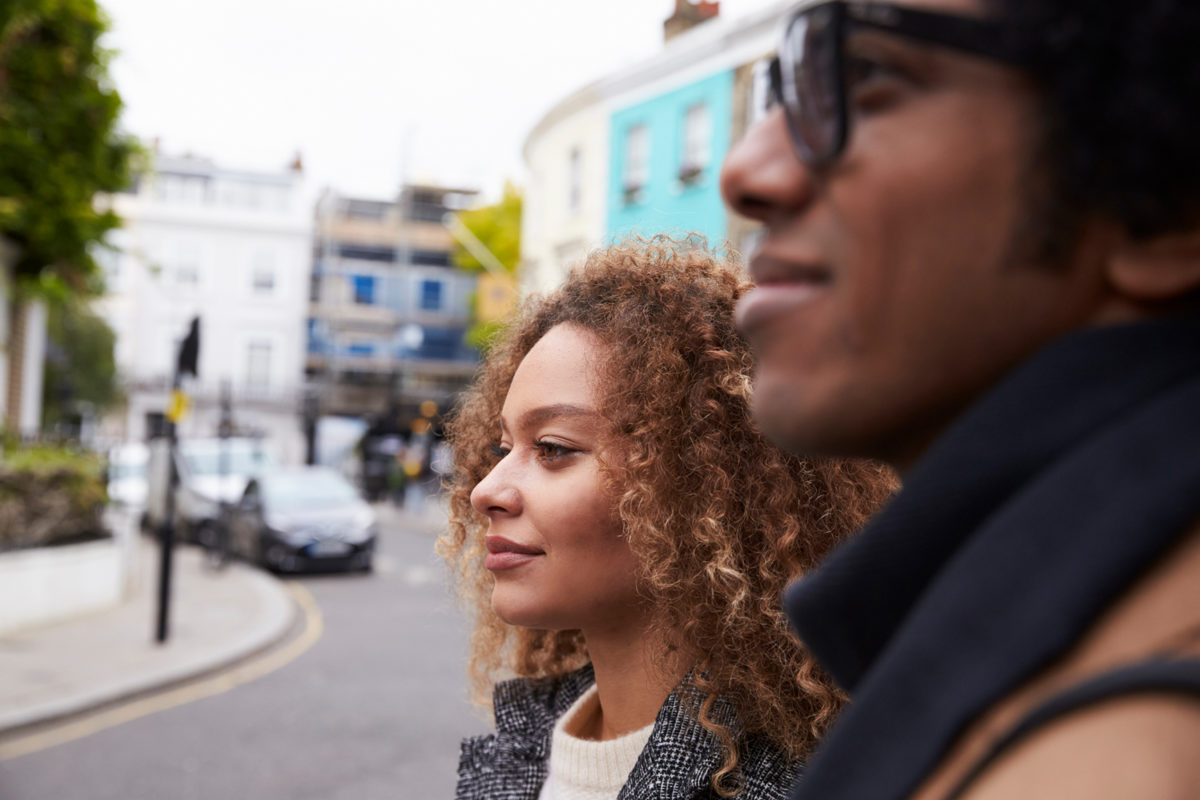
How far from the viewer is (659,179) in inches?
781

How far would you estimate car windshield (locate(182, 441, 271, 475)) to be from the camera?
61.2 feet

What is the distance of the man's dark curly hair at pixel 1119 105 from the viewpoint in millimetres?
552

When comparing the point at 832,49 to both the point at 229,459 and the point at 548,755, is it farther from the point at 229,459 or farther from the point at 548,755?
the point at 229,459

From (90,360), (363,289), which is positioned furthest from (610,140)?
(363,289)

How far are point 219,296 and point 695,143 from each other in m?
28.5

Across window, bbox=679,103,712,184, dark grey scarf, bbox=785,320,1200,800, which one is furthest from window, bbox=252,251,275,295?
dark grey scarf, bbox=785,320,1200,800

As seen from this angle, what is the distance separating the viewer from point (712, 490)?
165 cm

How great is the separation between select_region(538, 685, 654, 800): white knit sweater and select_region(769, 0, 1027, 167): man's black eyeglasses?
1.16m

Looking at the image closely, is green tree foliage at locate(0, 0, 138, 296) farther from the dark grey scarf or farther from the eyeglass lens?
the dark grey scarf

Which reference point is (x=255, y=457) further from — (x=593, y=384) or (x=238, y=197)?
(x=238, y=197)

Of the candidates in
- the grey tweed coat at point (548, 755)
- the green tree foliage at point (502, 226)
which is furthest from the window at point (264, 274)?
the grey tweed coat at point (548, 755)

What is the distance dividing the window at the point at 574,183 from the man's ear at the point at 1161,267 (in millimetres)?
22358

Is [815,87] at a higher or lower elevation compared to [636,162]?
lower

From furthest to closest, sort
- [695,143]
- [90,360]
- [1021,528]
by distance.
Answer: [90,360] → [695,143] → [1021,528]
